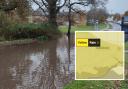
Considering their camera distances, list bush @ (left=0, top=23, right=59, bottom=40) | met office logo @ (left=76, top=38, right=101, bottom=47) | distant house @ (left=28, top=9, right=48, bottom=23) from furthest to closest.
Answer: distant house @ (left=28, top=9, right=48, bottom=23) < bush @ (left=0, top=23, right=59, bottom=40) < met office logo @ (left=76, top=38, right=101, bottom=47)

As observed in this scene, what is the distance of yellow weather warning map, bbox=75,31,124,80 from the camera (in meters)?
8.42

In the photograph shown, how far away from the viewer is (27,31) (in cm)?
4231

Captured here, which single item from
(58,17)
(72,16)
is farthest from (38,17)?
(72,16)

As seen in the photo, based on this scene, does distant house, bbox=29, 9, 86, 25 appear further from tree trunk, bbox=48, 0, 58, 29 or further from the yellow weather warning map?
the yellow weather warning map

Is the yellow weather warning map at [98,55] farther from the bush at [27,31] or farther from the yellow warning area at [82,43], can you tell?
the bush at [27,31]

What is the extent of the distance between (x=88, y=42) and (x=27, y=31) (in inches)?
1346

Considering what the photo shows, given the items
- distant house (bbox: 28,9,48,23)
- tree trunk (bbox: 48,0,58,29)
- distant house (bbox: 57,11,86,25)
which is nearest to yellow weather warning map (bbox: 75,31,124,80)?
tree trunk (bbox: 48,0,58,29)

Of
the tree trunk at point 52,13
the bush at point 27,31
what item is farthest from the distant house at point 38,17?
the bush at point 27,31

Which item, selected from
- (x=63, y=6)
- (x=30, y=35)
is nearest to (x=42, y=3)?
(x=63, y=6)

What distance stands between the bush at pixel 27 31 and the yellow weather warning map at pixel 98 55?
2869cm

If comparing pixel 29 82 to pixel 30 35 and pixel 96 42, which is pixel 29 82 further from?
pixel 30 35

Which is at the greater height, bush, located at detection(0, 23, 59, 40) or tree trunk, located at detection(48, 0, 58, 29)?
tree trunk, located at detection(48, 0, 58, 29)

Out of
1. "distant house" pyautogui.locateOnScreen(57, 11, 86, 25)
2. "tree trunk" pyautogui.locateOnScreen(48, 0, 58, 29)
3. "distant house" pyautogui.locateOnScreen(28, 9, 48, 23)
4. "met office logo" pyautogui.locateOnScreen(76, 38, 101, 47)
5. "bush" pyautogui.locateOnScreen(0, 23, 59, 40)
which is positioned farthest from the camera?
"distant house" pyautogui.locateOnScreen(57, 11, 86, 25)

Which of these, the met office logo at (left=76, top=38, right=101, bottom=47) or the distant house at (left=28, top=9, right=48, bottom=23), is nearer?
the met office logo at (left=76, top=38, right=101, bottom=47)
